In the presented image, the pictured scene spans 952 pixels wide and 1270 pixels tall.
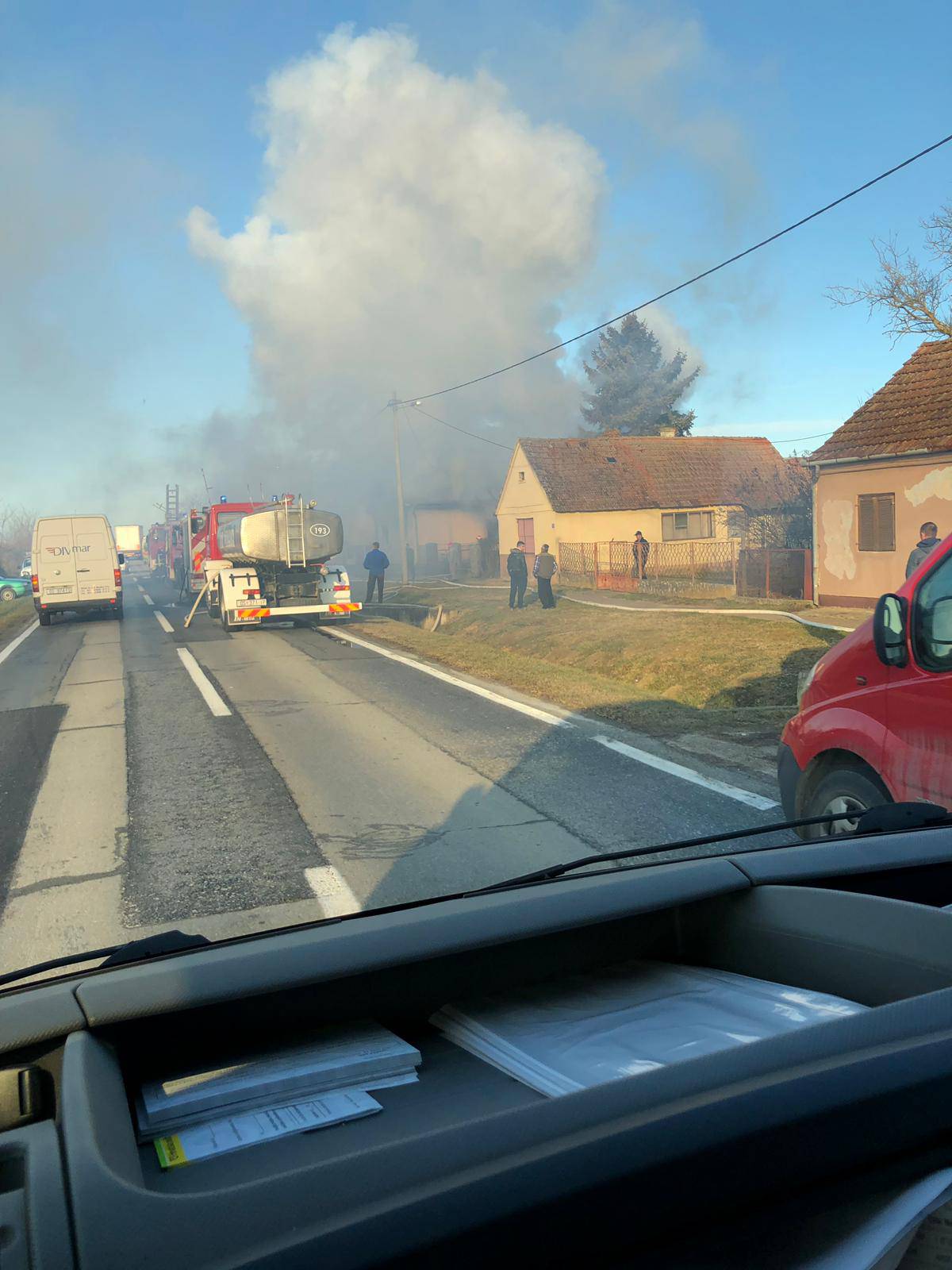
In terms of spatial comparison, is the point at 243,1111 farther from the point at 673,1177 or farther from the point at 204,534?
the point at 204,534

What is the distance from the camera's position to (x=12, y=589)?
149 ft

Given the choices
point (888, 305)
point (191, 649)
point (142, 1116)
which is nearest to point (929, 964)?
point (142, 1116)

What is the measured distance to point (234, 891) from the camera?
5.30 meters

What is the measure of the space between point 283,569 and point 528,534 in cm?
2192

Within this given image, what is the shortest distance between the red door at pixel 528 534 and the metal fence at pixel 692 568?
5593 millimetres

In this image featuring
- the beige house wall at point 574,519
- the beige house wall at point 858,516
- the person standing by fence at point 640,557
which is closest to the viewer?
the beige house wall at point 858,516

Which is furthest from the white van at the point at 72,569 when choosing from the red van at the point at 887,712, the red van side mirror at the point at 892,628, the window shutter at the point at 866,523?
the red van side mirror at the point at 892,628

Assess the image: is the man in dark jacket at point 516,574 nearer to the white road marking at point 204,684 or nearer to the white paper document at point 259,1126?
the white road marking at point 204,684

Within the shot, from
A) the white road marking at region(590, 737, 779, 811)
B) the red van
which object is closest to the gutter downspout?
the white road marking at region(590, 737, 779, 811)

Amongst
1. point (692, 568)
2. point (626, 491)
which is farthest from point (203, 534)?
point (626, 491)

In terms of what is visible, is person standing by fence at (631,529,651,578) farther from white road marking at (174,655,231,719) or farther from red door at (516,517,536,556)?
white road marking at (174,655,231,719)

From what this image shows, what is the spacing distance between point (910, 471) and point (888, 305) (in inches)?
127

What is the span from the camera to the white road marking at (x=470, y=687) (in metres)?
10.2

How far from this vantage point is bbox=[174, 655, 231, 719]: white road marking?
1111 centimetres
